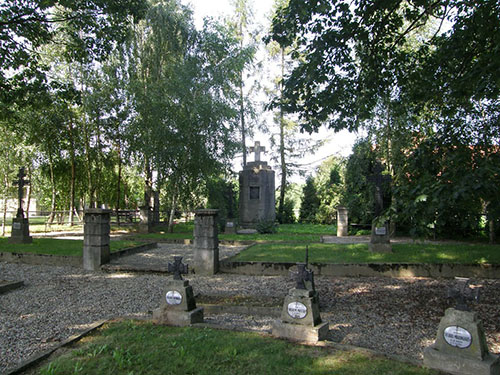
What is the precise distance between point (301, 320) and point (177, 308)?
1690mm

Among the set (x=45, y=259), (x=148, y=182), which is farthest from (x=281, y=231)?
(x=45, y=259)

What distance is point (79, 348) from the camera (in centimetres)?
386

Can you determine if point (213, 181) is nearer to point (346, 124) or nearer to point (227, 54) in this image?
point (227, 54)

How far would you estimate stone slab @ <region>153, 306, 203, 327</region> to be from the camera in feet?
14.7

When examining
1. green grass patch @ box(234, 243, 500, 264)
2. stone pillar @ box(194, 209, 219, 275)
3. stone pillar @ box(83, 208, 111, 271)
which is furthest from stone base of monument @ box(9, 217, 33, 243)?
green grass patch @ box(234, 243, 500, 264)

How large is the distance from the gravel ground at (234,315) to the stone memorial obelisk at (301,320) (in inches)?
26.0

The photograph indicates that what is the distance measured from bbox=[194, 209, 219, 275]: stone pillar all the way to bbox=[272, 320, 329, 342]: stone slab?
14.5ft

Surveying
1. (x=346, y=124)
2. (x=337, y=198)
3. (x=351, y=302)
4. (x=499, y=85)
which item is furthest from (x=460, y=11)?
(x=337, y=198)

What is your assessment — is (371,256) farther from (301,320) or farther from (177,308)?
(177,308)

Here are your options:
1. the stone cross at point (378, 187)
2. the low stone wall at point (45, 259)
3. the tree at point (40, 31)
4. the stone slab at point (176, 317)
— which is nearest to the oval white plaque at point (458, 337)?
the stone slab at point (176, 317)

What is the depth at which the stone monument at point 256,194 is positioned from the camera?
810 inches

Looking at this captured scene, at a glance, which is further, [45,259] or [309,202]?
[309,202]

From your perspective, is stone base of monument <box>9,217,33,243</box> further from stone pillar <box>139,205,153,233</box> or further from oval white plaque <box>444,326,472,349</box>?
oval white plaque <box>444,326,472,349</box>

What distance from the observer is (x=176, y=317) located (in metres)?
4.53
